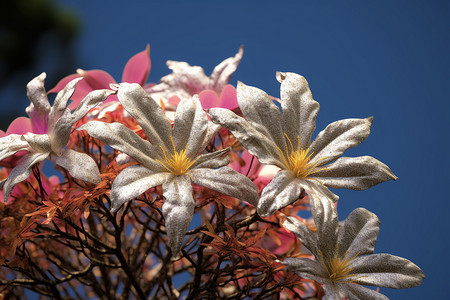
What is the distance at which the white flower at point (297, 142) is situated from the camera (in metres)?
0.32

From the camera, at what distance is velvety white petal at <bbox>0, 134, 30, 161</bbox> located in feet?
1.15

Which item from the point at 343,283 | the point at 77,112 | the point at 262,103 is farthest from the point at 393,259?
the point at 77,112

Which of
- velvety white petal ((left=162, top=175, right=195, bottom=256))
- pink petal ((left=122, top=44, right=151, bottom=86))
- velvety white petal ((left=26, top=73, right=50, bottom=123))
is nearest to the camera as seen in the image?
velvety white petal ((left=162, top=175, right=195, bottom=256))

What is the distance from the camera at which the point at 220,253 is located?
0.36 metres

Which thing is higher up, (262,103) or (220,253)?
(262,103)

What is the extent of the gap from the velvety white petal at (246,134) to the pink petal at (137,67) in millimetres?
213

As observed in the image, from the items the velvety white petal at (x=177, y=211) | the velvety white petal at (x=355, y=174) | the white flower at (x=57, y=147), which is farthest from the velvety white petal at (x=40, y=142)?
the velvety white petal at (x=355, y=174)

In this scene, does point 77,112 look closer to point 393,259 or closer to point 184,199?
point 184,199

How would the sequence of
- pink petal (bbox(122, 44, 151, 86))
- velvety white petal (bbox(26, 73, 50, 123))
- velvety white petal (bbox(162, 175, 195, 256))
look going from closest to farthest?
velvety white petal (bbox(162, 175, 195, 256)), velvety white petal (bbox(26, 73, 50, 123)), pink petal (bbox(122, 44, 151, 86))

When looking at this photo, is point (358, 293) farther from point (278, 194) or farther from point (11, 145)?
point (11, 145)

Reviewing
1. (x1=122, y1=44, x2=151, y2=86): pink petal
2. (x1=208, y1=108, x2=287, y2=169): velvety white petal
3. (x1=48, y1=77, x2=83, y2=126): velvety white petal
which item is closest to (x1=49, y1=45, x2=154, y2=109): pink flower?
(x1=122, y1=44, x2=151, y2=86): pink petal

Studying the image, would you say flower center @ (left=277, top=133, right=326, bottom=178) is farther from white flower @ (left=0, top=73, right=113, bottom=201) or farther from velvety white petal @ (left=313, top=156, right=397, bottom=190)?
white flower @ (left=0, top=73, right=113, bottom=201)

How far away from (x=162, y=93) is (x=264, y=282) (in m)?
0.24

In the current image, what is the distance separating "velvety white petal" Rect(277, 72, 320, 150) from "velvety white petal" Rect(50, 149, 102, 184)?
15cm
